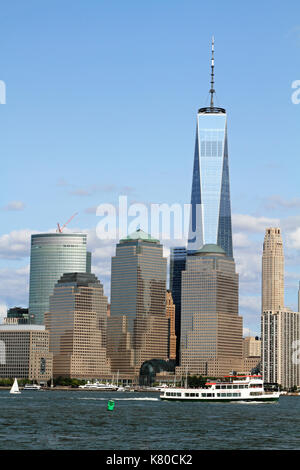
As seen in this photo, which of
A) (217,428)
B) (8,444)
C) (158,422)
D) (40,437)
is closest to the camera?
(8,444)

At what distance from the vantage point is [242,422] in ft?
522

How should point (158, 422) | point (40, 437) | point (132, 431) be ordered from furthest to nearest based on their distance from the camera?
point (158, 422) → point (132, 431) → point (40, 437)

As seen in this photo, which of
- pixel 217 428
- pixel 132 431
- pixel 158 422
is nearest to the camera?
pixel 132 431

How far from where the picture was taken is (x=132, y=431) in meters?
132

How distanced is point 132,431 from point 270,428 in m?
25.1
